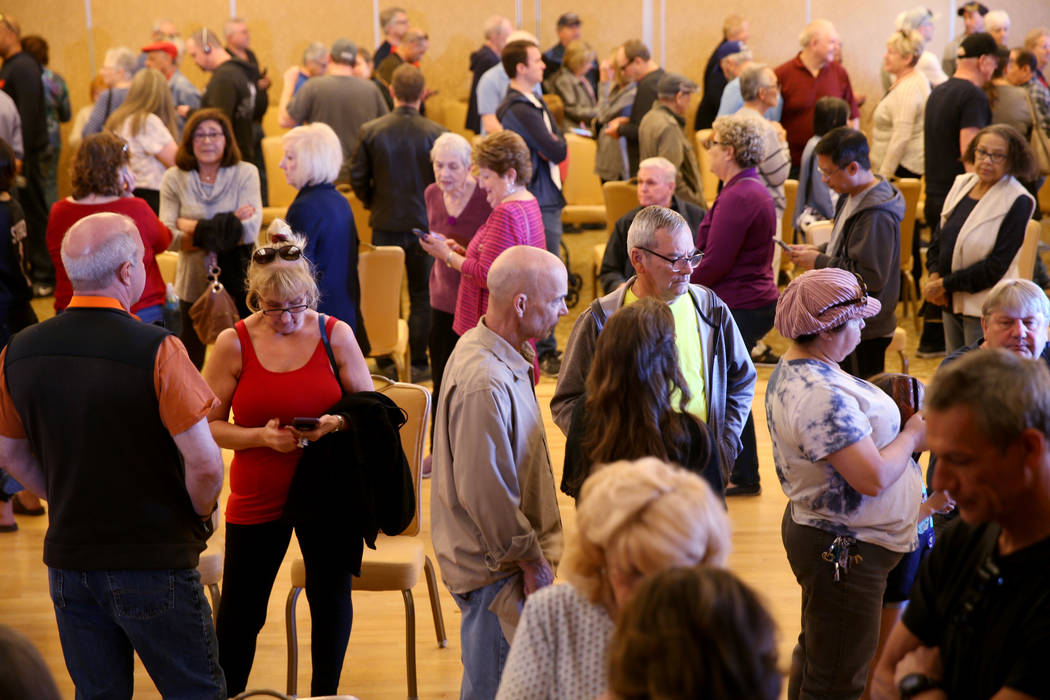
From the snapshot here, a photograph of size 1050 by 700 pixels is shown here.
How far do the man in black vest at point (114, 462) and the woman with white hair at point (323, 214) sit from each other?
2066 millimetres

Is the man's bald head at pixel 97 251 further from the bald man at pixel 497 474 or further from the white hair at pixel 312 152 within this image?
the white hair at pixel 312 152

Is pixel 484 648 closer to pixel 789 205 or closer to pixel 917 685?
pixel 917 685

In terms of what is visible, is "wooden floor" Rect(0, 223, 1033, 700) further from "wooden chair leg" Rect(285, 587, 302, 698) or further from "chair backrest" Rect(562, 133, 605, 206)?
"chair backrest" Rect(562, 133, 605, 206)

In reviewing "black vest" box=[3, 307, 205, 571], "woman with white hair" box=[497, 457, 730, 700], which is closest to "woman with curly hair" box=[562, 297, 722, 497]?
"woman with white hair" box=[497, 457, 730, 700]

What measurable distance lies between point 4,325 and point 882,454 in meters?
3.78

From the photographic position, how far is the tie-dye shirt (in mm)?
2615

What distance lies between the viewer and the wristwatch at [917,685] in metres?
1.78

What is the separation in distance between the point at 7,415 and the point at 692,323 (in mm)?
1890

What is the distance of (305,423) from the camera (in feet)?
9.66

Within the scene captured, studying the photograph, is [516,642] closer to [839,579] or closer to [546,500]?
[546,500]

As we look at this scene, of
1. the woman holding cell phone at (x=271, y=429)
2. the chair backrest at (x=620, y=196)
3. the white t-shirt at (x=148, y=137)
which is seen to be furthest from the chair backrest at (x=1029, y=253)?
the white t-shirt at (x=148, y=137)

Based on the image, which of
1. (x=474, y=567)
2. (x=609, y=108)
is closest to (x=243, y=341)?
A: (x=474, y=567)

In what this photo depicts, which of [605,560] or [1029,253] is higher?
[605,560]

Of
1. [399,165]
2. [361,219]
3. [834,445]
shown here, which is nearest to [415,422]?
[834,445]
